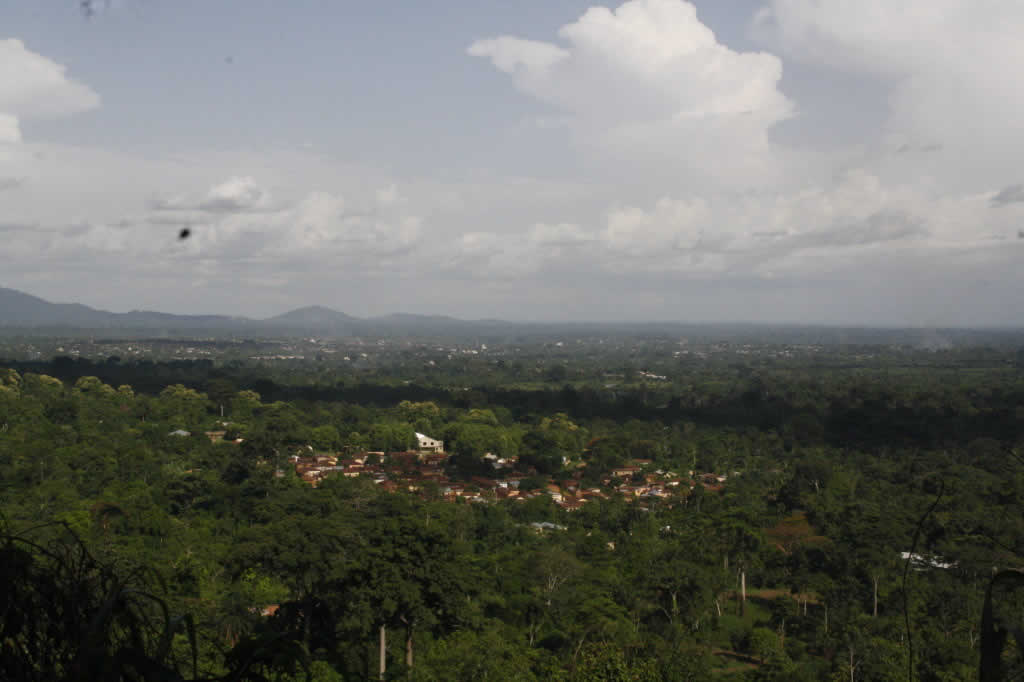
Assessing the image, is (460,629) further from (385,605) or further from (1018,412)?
(1018,412)

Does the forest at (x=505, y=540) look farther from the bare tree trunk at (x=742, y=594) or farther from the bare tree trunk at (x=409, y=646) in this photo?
the bare tree trunk at (x=742, y=594)

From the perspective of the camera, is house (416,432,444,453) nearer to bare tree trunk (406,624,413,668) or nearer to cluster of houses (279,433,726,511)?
cluster of houses (279,433,726,511)

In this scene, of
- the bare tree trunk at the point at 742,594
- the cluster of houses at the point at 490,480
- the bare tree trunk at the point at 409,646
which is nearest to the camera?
the bare tree trunk at the point at 409,646

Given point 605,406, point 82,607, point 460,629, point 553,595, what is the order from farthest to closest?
point 605,406, point 553,595, point 460,629, point 82,607

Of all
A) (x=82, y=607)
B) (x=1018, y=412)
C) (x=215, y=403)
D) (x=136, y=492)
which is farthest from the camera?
(x=215, y=403)

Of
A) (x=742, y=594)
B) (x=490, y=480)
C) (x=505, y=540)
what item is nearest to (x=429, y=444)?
(x=490, y=480)

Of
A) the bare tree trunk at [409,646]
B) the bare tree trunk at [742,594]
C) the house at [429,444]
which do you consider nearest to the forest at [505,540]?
the bare tree trunk at [409,646]

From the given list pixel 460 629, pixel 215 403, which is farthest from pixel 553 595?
pixel 215 403
